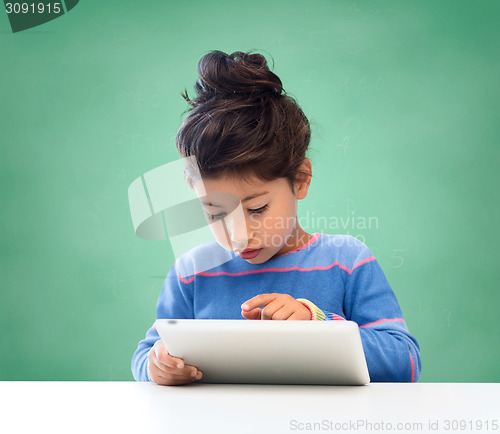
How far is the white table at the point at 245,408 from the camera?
1.35ft

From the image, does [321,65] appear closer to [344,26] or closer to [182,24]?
[344,26]

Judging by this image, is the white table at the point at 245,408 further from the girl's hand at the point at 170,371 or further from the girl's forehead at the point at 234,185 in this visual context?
the girl's forehead at the point at 234,185

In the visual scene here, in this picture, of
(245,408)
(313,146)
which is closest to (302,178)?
(245,408)

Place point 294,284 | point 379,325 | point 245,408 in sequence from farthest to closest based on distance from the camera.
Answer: point 294,284
point 379,325
point 245,408

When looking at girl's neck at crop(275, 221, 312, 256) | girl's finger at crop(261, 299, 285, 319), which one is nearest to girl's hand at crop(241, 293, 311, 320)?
girl's finger at crop(261, 299, 285, 319)

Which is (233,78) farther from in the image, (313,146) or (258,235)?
(313,146)

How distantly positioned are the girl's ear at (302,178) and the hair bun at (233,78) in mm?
134

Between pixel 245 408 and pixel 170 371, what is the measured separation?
0.18 metres

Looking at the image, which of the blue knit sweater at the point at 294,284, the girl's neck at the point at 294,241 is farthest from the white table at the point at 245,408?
the girl's neck at the point at 294,241

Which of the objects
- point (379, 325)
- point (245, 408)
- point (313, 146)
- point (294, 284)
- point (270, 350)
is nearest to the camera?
point (245, 408)

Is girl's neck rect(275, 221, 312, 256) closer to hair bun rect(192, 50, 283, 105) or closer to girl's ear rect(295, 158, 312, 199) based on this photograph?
girl's ear rect(295, 158, 312, 199)

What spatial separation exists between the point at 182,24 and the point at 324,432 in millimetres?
2062

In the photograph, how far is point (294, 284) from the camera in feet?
3.21

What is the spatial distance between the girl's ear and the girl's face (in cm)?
3
